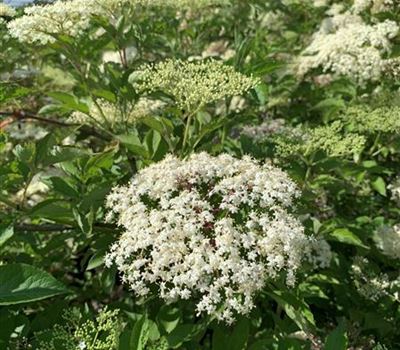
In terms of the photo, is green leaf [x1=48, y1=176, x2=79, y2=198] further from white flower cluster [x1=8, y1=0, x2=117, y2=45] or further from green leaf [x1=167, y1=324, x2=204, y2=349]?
green leaf [x1=167, y1=324, x2=204, y2=349]

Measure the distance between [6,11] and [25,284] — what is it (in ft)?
8.12

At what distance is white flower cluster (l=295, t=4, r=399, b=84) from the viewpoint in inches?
199

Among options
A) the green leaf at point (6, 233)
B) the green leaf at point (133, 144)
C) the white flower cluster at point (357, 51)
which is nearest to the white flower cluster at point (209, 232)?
the green leaf at point (133, 144)

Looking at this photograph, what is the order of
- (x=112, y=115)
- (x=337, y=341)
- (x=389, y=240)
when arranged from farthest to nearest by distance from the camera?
(x=389, y=240) < (x=112, y=115) < (x=337, y=341)

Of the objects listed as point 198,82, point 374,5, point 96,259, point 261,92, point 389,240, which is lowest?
point 389,240

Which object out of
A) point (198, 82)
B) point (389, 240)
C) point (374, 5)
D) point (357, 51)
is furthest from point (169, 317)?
point (374, 5)

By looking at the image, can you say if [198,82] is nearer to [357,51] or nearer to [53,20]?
[53,20]

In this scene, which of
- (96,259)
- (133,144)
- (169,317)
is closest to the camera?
(169,317)

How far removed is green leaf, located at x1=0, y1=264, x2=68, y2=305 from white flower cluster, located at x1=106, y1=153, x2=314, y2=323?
1.99 ft

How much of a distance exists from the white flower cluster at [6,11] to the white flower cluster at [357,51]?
258 cm

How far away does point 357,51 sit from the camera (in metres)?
5.20

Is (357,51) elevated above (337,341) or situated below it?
below

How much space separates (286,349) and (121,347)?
745mm

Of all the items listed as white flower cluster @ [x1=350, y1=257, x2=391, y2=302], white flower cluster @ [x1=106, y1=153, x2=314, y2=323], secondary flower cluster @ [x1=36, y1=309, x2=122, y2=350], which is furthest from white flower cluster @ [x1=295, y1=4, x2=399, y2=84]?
secondary flower cluster @ [x1=36, y1=309, x2=122, y2=350]
